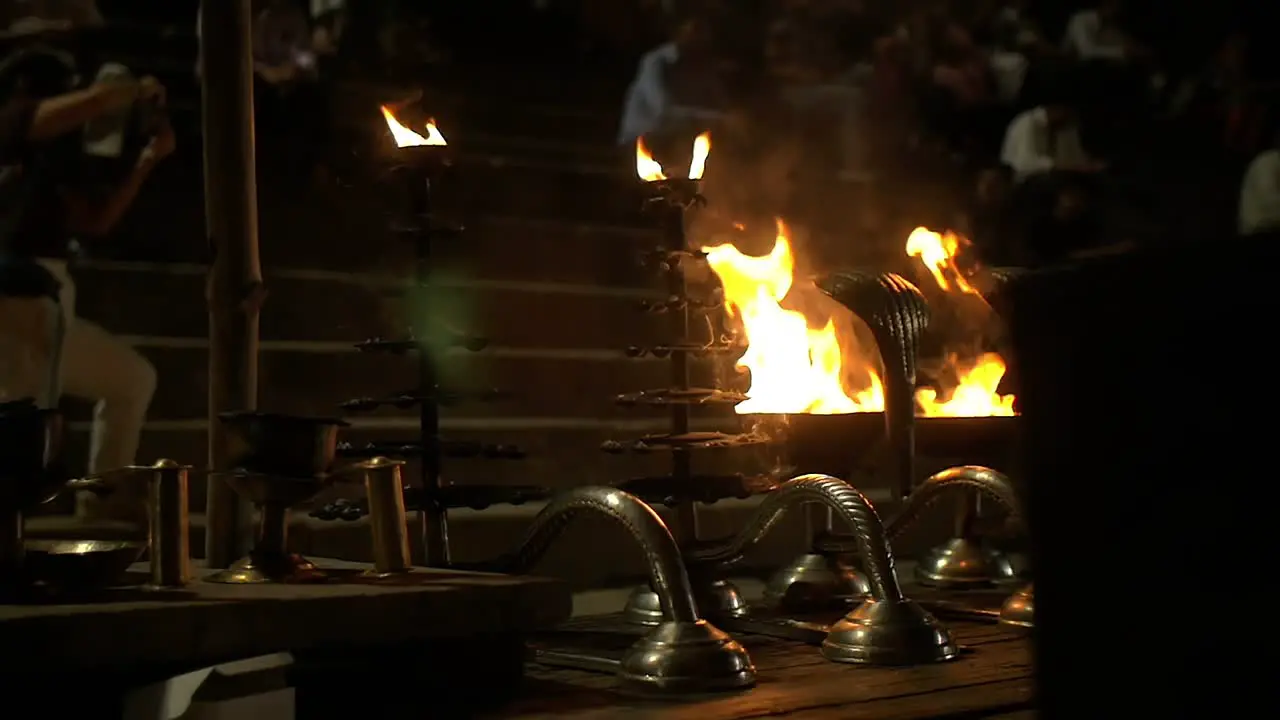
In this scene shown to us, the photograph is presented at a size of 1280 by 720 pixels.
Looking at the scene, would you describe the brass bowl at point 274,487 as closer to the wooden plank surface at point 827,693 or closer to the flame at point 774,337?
the wooden plank surface at point 827,693

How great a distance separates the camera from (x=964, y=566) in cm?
296

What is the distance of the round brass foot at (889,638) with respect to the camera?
193 centimetres

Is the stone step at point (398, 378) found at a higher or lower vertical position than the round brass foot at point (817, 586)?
higher

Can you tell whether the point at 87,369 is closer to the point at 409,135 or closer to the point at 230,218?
the point at 230,218

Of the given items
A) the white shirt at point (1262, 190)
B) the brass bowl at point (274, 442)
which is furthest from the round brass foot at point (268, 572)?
the white shirt at point (1262, 190)

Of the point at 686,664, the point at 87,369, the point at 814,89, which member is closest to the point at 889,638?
the point at 686,664

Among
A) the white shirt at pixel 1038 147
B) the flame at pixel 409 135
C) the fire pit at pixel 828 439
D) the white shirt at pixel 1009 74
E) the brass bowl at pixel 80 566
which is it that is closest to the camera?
the brass bowl at pixel 80 566

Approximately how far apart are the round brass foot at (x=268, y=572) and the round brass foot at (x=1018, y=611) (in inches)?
48.3

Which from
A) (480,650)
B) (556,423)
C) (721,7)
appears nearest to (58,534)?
(556,423)

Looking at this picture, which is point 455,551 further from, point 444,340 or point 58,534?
point 444,340

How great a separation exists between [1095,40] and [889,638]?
706cm

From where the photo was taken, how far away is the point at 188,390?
457 centimetres

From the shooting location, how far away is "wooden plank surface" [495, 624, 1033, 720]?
63.7 inches

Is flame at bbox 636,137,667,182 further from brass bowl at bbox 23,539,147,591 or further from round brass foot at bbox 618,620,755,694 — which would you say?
brass bowl at bbox 23,539,147,591
